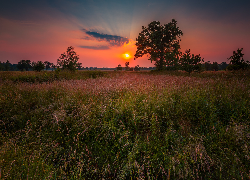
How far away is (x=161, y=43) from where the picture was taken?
27938 mm

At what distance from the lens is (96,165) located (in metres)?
2.67

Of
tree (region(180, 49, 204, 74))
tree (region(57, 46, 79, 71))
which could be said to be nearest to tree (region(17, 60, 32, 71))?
tree (region(57, 46, 79, 71))

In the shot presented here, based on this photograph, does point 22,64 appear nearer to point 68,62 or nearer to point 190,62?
point 68,62

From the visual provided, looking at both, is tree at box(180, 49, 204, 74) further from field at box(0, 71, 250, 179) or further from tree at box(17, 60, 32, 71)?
tree at box(17, 60, 32, 71)

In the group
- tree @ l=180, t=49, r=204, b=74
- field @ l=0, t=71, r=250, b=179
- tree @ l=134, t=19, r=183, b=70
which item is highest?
tree @ l=134, t=19, r=183, b=70

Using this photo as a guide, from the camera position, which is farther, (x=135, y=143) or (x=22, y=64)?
(x=22, y=64)

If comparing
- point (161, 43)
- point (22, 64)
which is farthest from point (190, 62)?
point (22, 64)

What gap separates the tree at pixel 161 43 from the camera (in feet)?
88.6

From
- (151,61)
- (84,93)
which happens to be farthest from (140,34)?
(84,93)

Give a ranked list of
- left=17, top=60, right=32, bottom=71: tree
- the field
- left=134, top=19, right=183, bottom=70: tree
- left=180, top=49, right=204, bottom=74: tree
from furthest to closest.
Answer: left=17, top=60, right=32, bottom=71: tree < left=134, top=19, right=183, bottom=70: tree < left=180, top=49, right=204, bottom=74: tree < the field

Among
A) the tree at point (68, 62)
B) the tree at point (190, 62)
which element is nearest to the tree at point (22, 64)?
the tree at point (68, 62)

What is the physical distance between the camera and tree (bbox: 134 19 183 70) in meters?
27.0

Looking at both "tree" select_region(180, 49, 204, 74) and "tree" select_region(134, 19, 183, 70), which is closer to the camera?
"tree" select_region(180, 49, 204, 74)

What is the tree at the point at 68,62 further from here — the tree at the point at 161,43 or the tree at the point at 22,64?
the tree at the point at 22,64
